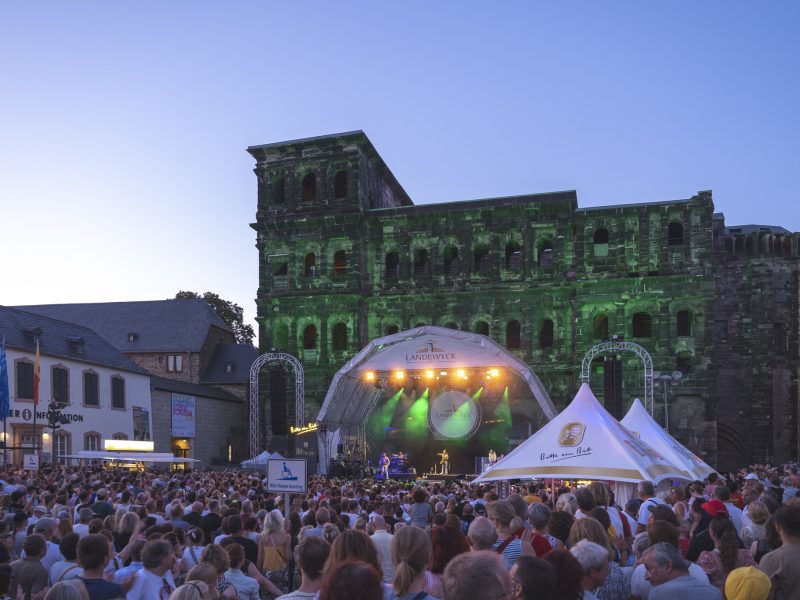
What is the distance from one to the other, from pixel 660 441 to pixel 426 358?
1791 cm

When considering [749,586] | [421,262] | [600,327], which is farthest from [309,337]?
[749,586]

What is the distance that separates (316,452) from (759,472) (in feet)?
67.9

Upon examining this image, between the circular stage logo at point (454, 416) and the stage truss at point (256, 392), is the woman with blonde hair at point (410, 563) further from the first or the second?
the stage truss at point (256, 392)

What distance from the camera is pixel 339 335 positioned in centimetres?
4825

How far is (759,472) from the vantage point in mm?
26000

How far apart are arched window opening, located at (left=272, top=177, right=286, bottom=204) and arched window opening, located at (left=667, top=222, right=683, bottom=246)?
23080mm

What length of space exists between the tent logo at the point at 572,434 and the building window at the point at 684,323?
1167 inches

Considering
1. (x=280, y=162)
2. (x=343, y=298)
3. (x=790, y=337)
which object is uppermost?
(x=280, y=162)

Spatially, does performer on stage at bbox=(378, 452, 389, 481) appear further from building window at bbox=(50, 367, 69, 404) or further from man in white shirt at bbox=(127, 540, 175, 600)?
man in white shirt at bbox=(127, 540, 175, 600)

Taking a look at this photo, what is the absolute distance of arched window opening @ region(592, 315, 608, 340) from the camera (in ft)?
149

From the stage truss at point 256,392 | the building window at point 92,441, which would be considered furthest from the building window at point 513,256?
the building window at point 92,441

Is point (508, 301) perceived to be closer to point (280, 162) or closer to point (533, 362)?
point (533, 362)

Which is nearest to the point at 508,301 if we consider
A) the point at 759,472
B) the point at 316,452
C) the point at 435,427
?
the point at 435,427

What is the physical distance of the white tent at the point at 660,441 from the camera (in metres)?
19.4
